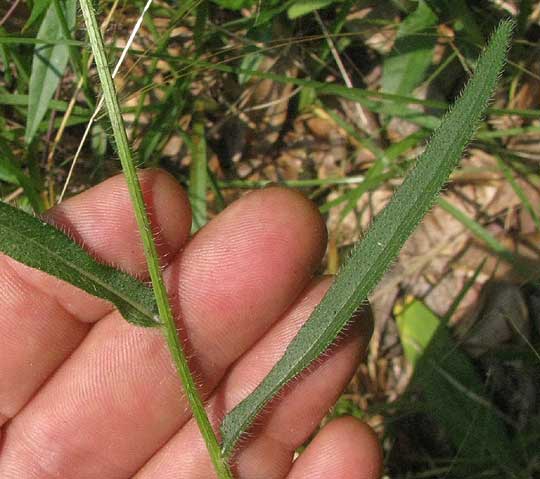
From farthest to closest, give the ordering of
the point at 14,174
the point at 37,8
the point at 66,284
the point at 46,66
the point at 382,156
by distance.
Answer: the point at 382,156
the point at 14,174
the point at 46,66
the point at 37,8
the point at 66,284

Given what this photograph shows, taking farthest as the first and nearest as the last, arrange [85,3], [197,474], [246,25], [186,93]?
1. [186,93]
2. [246,25]
3. [197,474]
4. [85,3]

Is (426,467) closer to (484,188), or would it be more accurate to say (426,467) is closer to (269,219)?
(484,188)

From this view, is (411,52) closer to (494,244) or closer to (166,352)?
(494,244)

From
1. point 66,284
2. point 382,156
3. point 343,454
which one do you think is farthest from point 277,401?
point 382,156

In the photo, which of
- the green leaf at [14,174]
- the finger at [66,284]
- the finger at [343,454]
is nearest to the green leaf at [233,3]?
the finger at [66,284]

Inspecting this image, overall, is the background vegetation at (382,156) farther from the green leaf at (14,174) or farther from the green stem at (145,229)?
the green stem at (145,229)

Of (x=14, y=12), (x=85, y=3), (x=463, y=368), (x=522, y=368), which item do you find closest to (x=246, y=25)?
(x=14, y=12)

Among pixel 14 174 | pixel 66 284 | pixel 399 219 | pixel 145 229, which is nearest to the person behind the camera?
pixel 399 219
